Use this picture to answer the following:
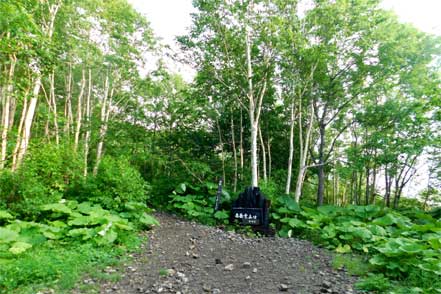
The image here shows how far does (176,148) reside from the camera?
10836mm

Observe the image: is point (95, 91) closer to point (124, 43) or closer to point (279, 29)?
point (124, 43)

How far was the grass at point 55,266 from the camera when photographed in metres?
2.87

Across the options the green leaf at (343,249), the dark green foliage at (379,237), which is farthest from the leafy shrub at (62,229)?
the green leaf at (343,249)

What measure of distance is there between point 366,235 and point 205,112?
708cm

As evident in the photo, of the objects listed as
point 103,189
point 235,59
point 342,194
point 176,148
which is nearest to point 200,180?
point 176,148

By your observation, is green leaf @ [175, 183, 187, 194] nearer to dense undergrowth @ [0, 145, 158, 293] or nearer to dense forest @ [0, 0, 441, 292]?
dense forest @ [0, 0, 441, 292]

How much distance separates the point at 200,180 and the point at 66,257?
5.65 metres

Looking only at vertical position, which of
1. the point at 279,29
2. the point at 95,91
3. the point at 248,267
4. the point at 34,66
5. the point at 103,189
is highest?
the point at 279,29

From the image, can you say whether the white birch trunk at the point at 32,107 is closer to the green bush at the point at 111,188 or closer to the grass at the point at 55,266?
the green bush at the point at 111,188

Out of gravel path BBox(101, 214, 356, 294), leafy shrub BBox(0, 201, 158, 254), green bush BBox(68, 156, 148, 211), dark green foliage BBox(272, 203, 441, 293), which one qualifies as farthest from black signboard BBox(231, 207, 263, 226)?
leafy shrub BBox(0, 201, 158, 254)

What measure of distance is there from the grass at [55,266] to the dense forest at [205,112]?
91 mm

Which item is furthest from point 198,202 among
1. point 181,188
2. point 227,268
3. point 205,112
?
point 227,268

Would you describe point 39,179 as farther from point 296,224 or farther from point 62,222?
point 296,224

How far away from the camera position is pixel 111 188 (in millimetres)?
6273
